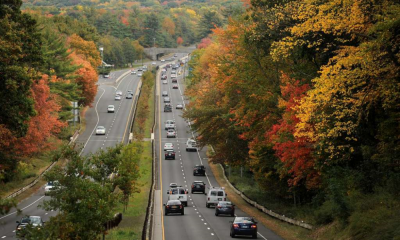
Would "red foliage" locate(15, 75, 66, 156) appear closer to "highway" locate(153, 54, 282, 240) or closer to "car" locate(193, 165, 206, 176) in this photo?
"highway" locate(153, 54, 282, 240)

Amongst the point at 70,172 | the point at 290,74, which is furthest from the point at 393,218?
the point at 290,74

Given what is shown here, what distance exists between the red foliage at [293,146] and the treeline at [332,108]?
0.06 meters

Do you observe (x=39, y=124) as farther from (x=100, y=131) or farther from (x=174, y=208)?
(x=100, y=131)

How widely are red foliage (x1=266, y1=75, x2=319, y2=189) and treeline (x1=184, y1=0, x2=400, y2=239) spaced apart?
0.06m

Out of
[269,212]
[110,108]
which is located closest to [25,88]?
[269,212]

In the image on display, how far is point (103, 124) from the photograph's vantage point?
98.3m

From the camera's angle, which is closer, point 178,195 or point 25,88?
point 25,88

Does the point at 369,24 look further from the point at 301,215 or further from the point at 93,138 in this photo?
the point at 93,138

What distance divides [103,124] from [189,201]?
46914 mm

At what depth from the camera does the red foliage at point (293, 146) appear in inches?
1421

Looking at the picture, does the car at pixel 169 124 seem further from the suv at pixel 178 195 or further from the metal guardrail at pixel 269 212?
the suv at pixel 178 195

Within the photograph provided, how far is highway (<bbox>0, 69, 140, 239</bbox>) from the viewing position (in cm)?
4978

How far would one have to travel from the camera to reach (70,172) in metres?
26.5

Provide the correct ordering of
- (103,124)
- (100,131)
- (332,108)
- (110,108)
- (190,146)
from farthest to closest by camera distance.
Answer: (110,108)
(103,124)
(100,131)
(190,146)
(332,108)
